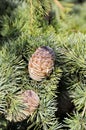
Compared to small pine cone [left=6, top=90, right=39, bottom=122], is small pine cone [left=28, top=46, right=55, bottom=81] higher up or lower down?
higher up

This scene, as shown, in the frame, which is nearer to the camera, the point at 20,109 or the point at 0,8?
the point at 20,109

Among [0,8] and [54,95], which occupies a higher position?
[0,8]

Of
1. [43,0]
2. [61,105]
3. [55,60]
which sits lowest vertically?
[61,105]

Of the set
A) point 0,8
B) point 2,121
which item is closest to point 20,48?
point 2,121

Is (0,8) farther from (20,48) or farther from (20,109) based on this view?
(20,109)

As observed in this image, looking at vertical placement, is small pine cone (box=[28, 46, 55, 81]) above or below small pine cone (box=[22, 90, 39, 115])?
above
